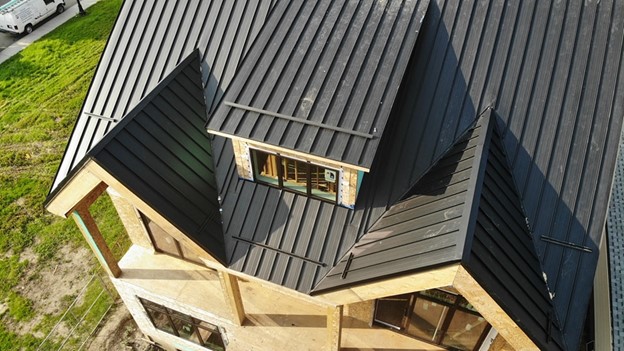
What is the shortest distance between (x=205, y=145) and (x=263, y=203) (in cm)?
273

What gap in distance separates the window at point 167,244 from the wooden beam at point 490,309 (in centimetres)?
992

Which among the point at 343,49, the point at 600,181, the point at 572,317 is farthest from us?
the point at 343,49

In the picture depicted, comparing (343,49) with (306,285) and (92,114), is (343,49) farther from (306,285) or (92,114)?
(92,114)

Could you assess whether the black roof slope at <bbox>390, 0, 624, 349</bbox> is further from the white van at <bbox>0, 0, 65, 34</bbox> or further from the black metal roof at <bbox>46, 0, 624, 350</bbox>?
the white van at <bbox>0, 0, 65, 34</bbox>

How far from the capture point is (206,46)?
48.2 feet

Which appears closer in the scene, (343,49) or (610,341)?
(343,49)

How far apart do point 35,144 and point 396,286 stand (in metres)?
28.2

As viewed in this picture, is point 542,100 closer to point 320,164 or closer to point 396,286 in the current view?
point 320,164

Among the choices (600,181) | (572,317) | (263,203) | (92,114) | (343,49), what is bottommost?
(572,317)

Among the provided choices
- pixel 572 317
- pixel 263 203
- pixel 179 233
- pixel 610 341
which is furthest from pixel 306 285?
pixel 610 341

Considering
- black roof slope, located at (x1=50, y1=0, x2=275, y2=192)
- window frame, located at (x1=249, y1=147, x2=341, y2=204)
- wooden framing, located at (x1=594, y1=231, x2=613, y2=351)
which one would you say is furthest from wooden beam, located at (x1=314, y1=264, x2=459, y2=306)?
wooden framing, located at (x1=594, y1=231, x2=613, y2=351)

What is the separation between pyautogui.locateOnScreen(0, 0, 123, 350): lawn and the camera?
Result: 2230 cm

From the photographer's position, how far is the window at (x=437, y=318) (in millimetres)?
11875

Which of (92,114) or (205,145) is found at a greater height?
(92,114)
